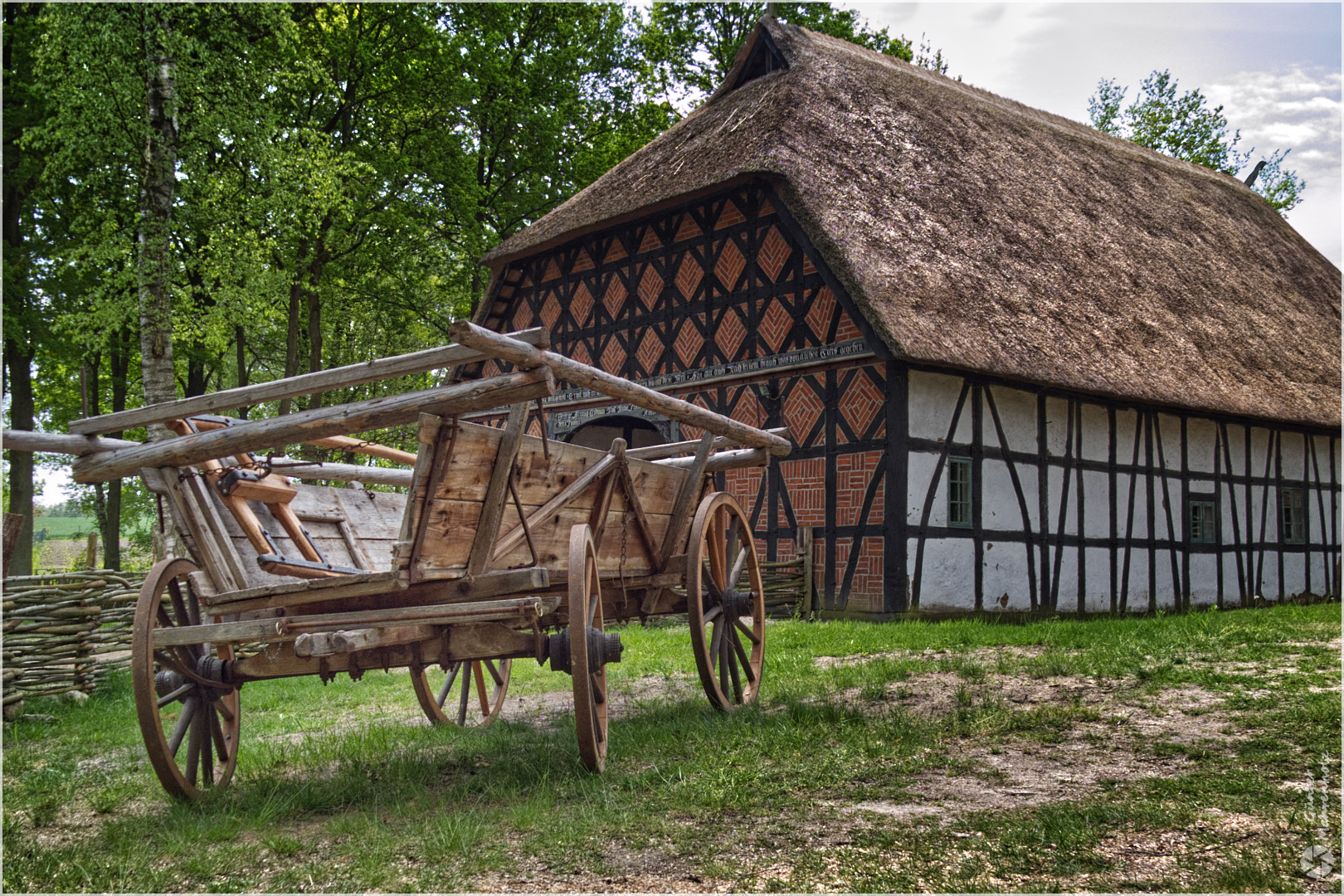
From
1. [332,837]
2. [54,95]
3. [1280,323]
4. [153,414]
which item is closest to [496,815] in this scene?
[332,837]

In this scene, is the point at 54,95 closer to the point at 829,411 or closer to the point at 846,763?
the point at 829,411

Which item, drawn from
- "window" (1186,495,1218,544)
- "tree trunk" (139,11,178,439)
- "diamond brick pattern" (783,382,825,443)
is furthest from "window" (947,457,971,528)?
"tree trunk" (139,11,178,439)

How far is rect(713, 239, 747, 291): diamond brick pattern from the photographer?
1416 centimetres

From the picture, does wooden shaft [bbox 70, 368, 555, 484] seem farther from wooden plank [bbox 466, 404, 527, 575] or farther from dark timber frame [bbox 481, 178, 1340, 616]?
dark timber frame [bbox 481, 178, 1340, 616]

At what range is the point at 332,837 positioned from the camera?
12.2 feet

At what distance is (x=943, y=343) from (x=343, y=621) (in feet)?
29.2

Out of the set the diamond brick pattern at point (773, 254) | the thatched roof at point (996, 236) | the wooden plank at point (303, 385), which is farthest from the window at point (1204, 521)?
the wooden plank at point (303, 385)

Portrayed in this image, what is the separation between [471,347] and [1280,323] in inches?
701

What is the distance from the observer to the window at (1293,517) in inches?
675

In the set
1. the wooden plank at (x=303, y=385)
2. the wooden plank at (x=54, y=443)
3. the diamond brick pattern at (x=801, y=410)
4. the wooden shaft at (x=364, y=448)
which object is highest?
the diamond brick pattern at (x=801, y=410)

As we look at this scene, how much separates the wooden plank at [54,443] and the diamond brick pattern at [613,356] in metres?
11.6

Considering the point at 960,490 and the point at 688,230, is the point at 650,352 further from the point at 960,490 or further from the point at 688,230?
the point at 960,490

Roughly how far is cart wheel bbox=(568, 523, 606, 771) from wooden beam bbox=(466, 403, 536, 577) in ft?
1.11

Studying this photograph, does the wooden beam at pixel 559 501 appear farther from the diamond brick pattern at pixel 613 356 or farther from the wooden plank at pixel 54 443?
the diamond brick pattern at pixel 613 356
